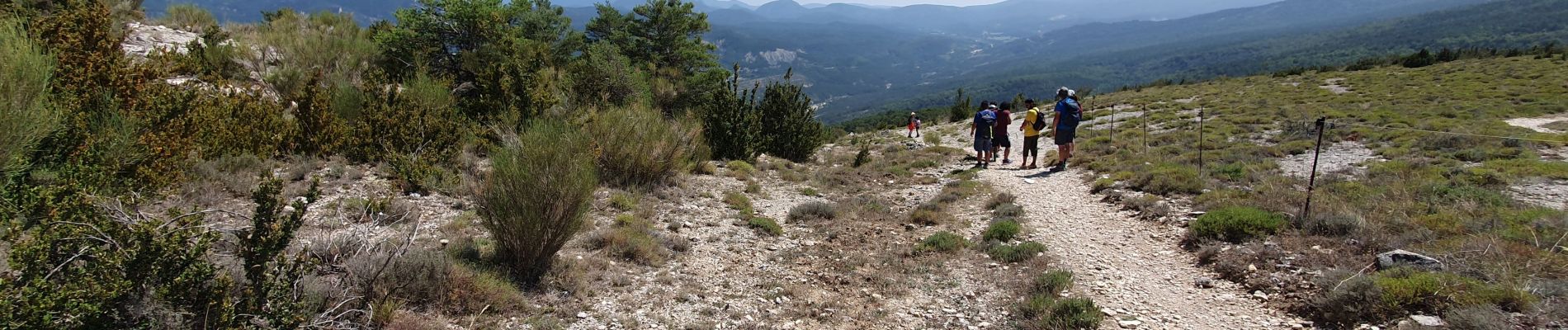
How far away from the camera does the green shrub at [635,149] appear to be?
8.55 metres

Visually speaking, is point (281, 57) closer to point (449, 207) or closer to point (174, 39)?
point (174, 39)

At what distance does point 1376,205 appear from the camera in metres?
6.37

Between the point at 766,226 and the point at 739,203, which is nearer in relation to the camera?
the point at 766,226

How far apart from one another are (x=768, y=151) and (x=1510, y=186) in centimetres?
1176

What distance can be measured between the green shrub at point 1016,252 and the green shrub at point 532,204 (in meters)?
4.15

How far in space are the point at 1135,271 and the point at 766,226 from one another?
154 inches

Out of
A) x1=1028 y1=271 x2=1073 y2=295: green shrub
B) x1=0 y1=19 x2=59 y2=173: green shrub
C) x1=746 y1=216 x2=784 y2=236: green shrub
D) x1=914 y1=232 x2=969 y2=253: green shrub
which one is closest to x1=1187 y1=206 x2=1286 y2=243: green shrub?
x1=1028 y1=271 x2=1073 y2=295: green shrub

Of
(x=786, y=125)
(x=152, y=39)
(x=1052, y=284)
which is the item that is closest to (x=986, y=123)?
(x=786, y=125)

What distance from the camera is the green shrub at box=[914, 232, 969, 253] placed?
A: 6.55 metres

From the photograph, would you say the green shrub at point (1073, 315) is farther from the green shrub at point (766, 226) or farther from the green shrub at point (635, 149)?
the green shrub at point (635, 149)

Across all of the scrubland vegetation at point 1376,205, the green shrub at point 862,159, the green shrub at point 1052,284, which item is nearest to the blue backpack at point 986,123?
the scrubland vegetation at point 1376,205

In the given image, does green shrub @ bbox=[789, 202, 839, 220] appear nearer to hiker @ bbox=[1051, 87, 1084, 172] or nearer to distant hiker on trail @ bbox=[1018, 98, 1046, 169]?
distant hiker on trail @ bbox=[1018, 98, 1046, 169]

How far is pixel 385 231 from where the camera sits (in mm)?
5016

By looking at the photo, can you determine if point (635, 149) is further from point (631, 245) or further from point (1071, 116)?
point (1071, 116)
